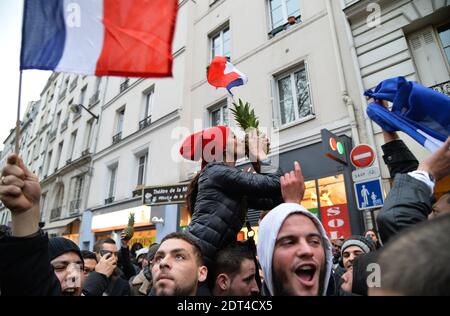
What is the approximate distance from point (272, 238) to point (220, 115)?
9.04 metres

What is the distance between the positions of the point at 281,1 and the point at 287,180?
954 centimetres

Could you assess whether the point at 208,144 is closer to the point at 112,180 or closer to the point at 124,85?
the point at 112,180

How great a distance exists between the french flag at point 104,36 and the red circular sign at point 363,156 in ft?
15.9

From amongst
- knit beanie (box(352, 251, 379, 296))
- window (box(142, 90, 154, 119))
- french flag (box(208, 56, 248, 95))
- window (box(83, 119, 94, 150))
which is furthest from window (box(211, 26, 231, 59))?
knit beanie (box(352, 251, 379, 296))

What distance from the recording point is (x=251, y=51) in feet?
31.9

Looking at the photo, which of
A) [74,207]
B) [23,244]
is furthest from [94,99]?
[23,244]

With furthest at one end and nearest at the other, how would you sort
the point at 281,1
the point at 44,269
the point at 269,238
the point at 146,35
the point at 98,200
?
the point at 98,200
the point at 281,1
the point at 146,35
the point at 269,238
the point at 44,269

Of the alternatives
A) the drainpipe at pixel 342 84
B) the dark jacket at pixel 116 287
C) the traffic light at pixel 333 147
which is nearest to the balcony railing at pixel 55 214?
the dark jacket at pixel 116 287

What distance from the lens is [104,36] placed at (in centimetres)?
213

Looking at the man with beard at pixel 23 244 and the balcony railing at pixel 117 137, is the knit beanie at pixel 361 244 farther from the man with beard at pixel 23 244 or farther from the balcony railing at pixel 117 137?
the balcony railing at pixel 117 137

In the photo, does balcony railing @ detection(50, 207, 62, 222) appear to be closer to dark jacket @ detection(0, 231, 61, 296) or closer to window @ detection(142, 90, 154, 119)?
window @ detection(142, 90, 154, 119)

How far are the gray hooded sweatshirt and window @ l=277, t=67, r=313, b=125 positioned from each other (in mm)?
6462

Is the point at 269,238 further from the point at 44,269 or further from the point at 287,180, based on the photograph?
the point at 44,269
